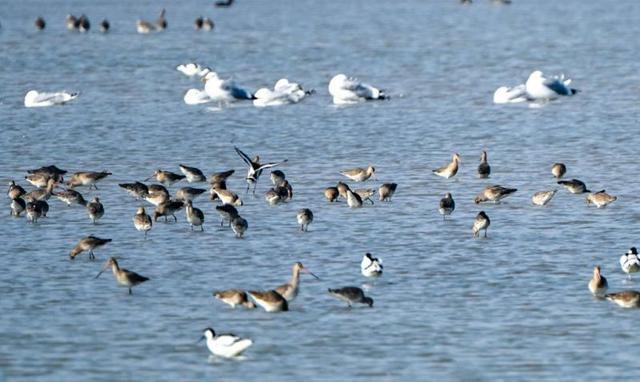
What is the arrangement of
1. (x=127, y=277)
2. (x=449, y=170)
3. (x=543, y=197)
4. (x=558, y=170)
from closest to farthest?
(x=127, y=277), (x=543, y=197), (x=558, y=170), (x=449, y=170)

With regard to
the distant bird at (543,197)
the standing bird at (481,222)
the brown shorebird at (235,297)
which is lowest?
the distant bird at (543,197)

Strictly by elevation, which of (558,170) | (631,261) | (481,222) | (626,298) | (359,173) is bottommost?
(359,173)

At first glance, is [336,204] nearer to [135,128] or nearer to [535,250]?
[535,250]

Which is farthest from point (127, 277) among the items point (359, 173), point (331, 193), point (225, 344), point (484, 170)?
point (484, 170)

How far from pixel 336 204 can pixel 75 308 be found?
26.6 ft

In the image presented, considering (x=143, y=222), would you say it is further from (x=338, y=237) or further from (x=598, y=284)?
(x=598, y=284)

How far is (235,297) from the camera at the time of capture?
17.7 m

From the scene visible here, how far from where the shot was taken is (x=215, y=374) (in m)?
15.3

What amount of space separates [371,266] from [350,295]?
157cm

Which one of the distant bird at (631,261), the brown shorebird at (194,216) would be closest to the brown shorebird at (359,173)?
the brown shorebird at (194,216)

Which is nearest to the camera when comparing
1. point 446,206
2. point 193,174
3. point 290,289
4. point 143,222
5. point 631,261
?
point 290,289

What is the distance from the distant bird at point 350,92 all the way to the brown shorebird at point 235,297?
78.1 ft

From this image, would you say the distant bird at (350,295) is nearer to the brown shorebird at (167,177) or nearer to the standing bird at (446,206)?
the standing bird at (446,206)

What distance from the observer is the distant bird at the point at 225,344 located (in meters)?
15.5
